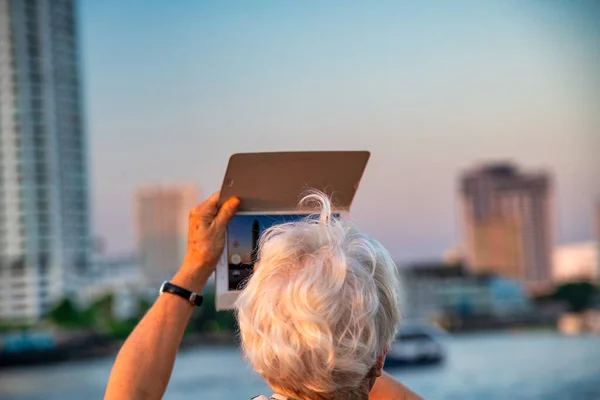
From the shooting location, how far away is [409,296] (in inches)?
2031

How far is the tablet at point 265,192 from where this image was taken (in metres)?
0.92

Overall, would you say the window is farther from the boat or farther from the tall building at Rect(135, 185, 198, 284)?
the boat

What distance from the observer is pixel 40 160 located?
5041 centimetres

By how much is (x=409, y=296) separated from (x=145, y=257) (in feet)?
66.8

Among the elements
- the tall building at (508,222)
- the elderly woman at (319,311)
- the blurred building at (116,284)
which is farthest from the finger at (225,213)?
the tall building at (508,222)

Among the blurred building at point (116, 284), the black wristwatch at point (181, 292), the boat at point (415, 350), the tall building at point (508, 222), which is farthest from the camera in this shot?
the tall building at point (508, 222)

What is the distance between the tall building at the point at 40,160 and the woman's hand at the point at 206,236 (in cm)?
4967

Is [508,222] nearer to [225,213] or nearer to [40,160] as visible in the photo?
[40,160]

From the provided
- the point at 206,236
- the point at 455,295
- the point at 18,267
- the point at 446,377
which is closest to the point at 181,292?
the point at 206,236

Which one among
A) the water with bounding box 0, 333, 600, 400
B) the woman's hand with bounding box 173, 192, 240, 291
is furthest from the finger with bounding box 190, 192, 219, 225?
the water with bounding box 0, 333, 600, 400

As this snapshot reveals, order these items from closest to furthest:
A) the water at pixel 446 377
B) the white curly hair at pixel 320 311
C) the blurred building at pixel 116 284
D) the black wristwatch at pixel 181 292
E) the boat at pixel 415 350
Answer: the white curly hair at pixel 320 311, the black wristwatch at pixel 181 292, the water at pixel 446 377, the boat at pixel 415 350, the blurred building at pixel 116 284

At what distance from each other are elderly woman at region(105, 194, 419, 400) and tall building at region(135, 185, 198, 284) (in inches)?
2425

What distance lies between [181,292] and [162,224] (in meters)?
65.8

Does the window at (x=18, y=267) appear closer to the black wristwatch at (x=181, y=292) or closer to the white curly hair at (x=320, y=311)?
the black wristwatch at (x=181, y=292)
